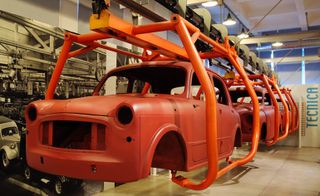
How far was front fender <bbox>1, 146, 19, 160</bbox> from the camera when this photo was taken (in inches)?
150

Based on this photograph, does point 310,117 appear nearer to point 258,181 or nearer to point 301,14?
point 301,14

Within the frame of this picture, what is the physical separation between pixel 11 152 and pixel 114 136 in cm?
230

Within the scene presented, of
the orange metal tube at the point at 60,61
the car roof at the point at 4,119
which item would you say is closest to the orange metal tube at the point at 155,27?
the orange metal tube at the point at 60,61

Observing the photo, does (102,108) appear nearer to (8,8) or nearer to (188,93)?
(188,93)

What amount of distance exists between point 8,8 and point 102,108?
261 centimetres

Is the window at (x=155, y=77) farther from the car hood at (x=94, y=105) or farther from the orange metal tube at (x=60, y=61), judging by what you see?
the car hood at (x=94, y=105)

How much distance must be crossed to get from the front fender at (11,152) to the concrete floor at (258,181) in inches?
65.2

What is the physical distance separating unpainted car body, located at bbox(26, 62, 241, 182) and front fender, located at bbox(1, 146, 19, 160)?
4.88 ft

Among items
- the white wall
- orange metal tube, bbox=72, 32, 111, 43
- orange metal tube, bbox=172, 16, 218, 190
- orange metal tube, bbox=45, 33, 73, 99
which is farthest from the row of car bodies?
the white wall

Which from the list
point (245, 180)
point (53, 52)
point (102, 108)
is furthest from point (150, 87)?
point (245, 180)

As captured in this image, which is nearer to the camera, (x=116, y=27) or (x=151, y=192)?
(x=116, y=27)

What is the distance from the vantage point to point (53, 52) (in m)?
4.34

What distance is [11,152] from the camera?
152 inches

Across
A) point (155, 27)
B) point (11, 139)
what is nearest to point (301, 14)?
point (155, 27)
